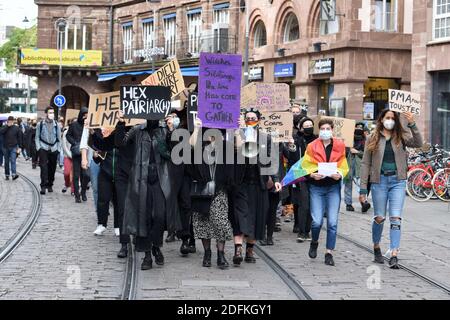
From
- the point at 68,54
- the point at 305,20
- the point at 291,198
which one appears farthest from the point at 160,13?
the point at 291,198

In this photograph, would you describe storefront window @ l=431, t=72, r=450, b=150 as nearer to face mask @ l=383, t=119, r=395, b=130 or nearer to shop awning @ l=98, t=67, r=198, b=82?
face mask @ l=383, t=119, r=395, b=130

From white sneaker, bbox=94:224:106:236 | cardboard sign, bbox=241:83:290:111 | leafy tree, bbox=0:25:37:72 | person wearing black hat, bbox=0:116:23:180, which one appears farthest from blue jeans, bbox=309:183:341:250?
leafy tree, bbox=0:25:37:72

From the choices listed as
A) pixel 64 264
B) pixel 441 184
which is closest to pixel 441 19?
pixel 441 184

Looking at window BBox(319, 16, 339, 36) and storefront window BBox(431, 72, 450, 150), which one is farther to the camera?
window BBox(319, 16, 339, 36)

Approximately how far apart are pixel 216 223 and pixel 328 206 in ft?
4.88

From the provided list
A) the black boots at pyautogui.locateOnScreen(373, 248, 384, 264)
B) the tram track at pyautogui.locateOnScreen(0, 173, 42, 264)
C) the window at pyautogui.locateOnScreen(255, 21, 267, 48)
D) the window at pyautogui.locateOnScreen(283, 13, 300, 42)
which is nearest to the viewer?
the black boots at pyautogui.locateOnScreen(373, 248, 384, 264)

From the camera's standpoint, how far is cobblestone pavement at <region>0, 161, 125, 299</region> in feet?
26.5

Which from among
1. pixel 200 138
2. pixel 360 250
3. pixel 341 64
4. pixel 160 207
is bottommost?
pixel 360 250

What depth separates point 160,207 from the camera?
949cm

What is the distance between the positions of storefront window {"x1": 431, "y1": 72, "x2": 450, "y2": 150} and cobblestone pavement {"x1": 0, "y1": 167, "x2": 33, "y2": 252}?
11.7m

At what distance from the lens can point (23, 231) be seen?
12359 mm

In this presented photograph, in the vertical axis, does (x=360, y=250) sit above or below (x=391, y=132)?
below
